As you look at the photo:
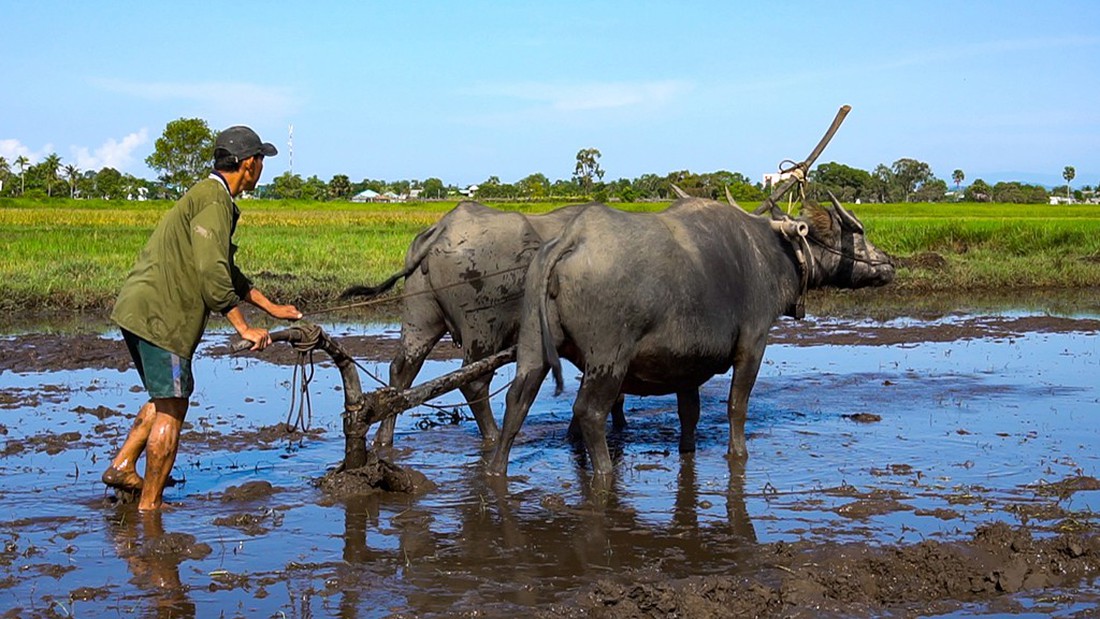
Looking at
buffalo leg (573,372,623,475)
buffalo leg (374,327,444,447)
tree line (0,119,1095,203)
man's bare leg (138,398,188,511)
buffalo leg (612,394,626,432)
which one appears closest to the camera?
man's bare leg (138,398,188,511)

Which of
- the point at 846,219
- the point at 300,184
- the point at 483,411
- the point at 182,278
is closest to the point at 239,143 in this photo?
the point at 182,278

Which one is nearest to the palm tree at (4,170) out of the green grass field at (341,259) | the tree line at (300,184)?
the tree line at (300,184)

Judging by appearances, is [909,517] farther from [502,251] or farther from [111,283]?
[111,283]

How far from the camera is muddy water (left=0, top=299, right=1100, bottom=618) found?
5.15 metres

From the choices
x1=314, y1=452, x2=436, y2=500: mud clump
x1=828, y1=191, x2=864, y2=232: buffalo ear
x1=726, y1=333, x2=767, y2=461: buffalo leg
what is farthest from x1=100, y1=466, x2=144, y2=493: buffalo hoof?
x1=828, y1=191, x2=864, y2=232: buffalo ear

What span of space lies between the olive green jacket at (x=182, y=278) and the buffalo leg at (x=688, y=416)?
3.16m

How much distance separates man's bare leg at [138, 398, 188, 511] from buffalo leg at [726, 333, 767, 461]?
3449mm

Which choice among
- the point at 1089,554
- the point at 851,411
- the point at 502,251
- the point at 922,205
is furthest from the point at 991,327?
the point at 922,205

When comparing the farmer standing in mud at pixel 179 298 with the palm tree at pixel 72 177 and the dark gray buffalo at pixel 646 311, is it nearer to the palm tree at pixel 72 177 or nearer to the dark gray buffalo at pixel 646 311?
the dark gray buffalo at pixel 646 311

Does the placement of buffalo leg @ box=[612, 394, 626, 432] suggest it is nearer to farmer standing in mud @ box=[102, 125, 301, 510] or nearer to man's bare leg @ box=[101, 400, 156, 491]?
farmer standing in mud @ box=[102, 125, 301, 510]

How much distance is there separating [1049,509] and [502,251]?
3735 millimetres

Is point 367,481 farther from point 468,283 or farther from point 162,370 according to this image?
point 468,283

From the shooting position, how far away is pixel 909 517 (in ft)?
20.8

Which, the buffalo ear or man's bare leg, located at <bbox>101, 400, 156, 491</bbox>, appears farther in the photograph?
the buffalo ear
